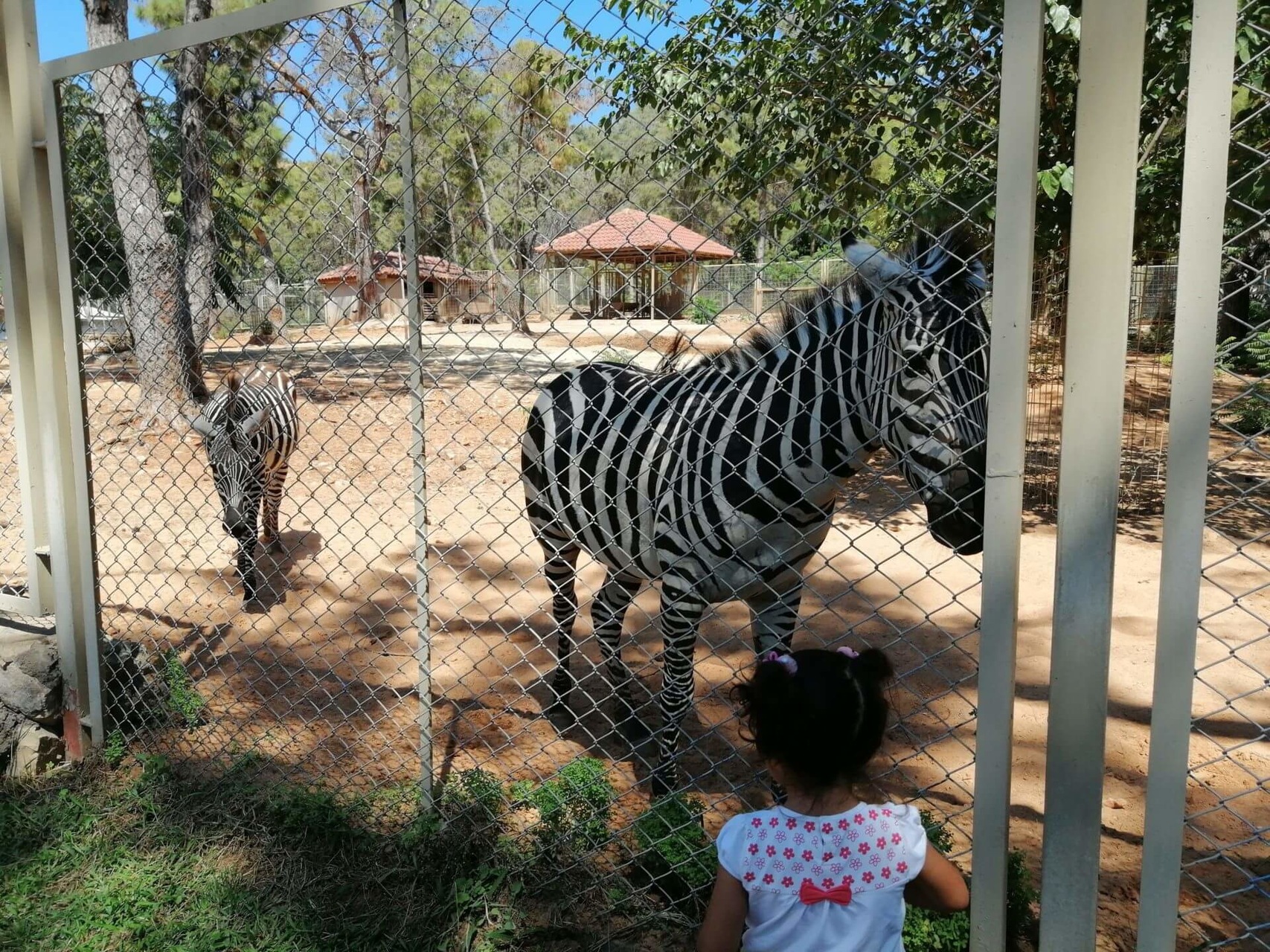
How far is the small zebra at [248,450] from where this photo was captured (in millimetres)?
6258

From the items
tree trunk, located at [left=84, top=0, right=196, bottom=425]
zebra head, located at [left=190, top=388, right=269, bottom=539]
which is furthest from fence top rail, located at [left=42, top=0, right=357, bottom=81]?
tree trunk, located at [left=84, top=0, right=196, bottom=425]

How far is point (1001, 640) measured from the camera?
1830mm

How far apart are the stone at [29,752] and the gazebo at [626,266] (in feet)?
9.01

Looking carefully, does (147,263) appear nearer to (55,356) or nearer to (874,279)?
(55,356)

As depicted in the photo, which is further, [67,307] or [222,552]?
[222,552]

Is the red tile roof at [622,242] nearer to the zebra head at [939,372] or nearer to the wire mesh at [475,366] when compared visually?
the wire mesh at [475,366]

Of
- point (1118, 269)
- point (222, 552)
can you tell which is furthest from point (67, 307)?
point (222, 552)

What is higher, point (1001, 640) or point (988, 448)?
point (988, 448)

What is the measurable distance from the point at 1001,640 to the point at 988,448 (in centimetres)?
39

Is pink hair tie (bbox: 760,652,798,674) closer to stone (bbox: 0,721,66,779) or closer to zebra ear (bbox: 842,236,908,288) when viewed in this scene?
zebra ear (bbox: 842,236,908,288)

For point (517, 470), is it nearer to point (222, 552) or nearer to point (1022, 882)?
point (222, 552)

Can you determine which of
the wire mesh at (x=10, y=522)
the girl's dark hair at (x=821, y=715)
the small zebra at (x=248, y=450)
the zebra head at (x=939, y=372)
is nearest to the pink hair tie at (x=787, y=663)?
the girl's dark hair at (x=821, y=715)

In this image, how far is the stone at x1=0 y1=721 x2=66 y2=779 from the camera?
349 centimetres

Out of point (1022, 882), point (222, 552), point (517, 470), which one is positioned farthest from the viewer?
point (517, 470)
